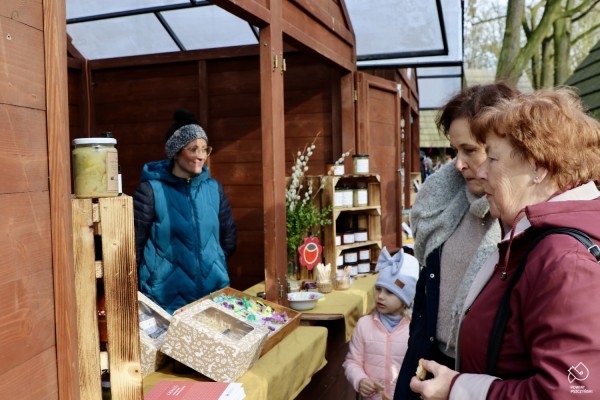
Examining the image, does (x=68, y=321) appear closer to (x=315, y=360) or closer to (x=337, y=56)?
(x=315, y=360)

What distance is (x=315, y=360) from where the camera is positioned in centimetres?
315

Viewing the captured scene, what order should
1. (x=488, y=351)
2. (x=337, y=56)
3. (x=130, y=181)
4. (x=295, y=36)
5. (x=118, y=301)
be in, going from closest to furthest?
1. (x=488, y=351)
2. (x=118, y=301)
3. (x=295, y=36)
4. (x=337, y=56)
5. (x=130, y=181)

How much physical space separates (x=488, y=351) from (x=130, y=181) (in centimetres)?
468

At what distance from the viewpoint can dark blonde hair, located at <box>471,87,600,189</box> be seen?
55.7 inches

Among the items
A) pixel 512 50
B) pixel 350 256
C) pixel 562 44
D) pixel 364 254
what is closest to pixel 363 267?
pixel 364 254

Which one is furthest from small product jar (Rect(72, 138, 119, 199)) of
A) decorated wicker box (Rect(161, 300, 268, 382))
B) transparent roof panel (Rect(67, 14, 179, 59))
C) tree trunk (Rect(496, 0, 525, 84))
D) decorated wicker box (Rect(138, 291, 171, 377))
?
tree trunk (Rect(496, 0, 525, 84))

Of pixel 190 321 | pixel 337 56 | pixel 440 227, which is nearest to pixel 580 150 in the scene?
pixel 440 227

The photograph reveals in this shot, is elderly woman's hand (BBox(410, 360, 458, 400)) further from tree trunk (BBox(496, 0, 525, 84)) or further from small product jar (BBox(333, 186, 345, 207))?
tree trunk (BBox(496, 0, 525, 84))

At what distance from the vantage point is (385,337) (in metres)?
3.34

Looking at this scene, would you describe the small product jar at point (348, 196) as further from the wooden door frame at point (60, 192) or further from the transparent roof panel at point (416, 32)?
the wooden door frame at point (60, 192)

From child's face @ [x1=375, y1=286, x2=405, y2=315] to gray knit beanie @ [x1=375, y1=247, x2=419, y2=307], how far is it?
0.03 metres

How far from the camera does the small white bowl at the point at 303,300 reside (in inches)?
150

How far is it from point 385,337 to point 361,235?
5.68 feet

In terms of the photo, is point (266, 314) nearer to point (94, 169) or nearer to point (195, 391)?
point (195, 391)
